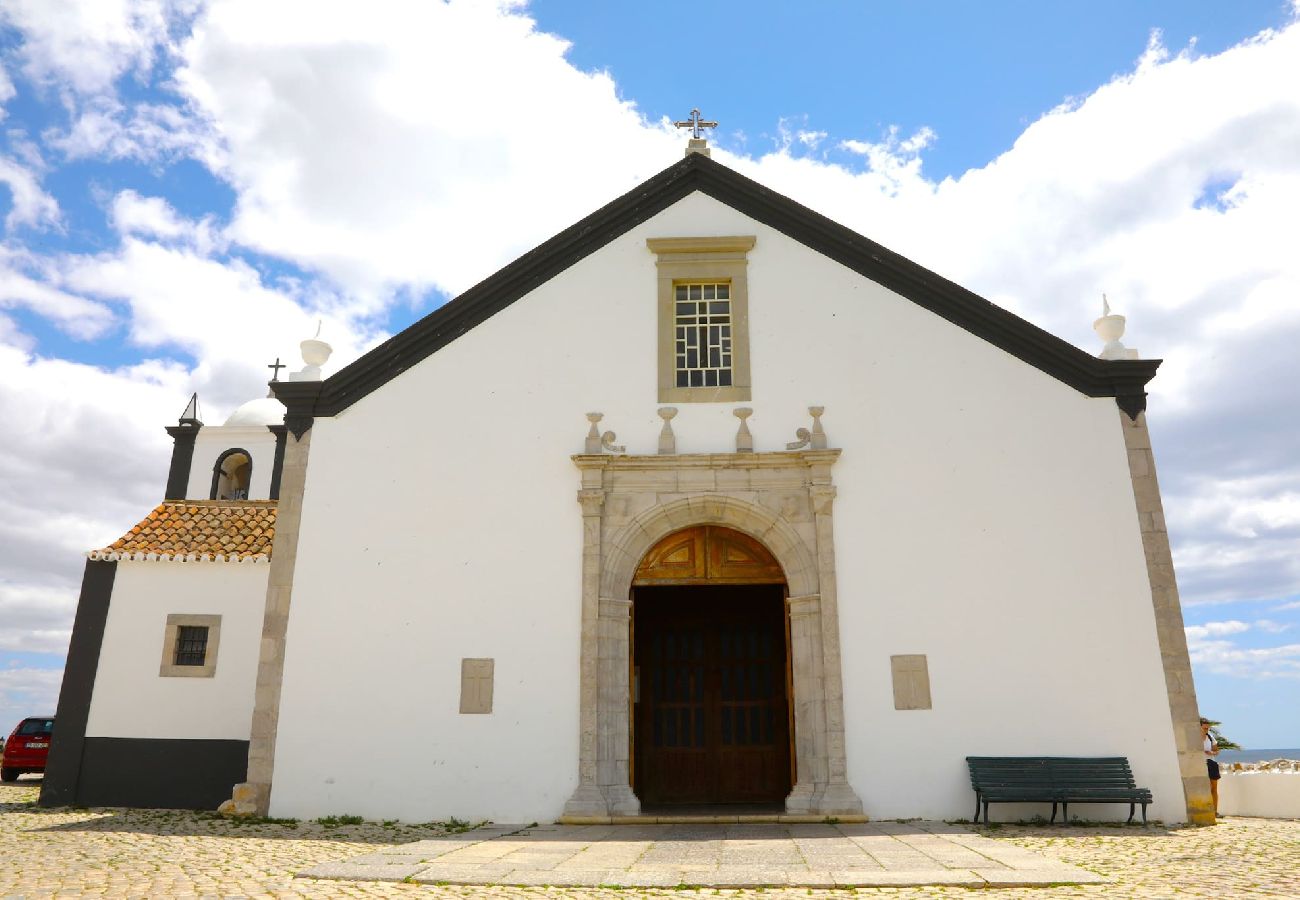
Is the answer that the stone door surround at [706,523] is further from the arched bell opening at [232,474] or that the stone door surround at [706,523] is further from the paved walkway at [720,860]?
the arched bell opening at [232,474]

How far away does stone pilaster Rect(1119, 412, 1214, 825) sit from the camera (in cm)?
912

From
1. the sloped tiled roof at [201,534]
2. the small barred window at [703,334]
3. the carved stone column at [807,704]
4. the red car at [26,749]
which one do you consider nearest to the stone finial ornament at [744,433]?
the small barred window at [703,334]

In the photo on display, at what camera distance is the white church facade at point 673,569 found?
9422 millimetres

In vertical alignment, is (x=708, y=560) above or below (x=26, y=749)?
above

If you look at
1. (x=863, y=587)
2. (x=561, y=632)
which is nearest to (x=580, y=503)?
(x=561, y=632)

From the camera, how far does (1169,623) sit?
9.52 meters

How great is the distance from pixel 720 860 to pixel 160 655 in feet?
27.2

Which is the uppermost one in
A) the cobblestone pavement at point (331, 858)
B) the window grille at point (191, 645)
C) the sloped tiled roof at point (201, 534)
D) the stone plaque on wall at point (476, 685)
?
the sloped tiled roof at point (201, 534)

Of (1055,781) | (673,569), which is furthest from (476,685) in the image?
(1055,781)

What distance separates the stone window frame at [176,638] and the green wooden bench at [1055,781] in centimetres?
907

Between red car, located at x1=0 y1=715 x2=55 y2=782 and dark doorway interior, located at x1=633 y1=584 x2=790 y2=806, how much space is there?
11.3 meters

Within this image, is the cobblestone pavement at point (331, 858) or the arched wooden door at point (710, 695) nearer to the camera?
the cobblestone pavement at point (331, 858)

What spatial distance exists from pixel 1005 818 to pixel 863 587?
8.71ft

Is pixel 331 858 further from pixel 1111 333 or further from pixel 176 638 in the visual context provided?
pixel 1111 333
